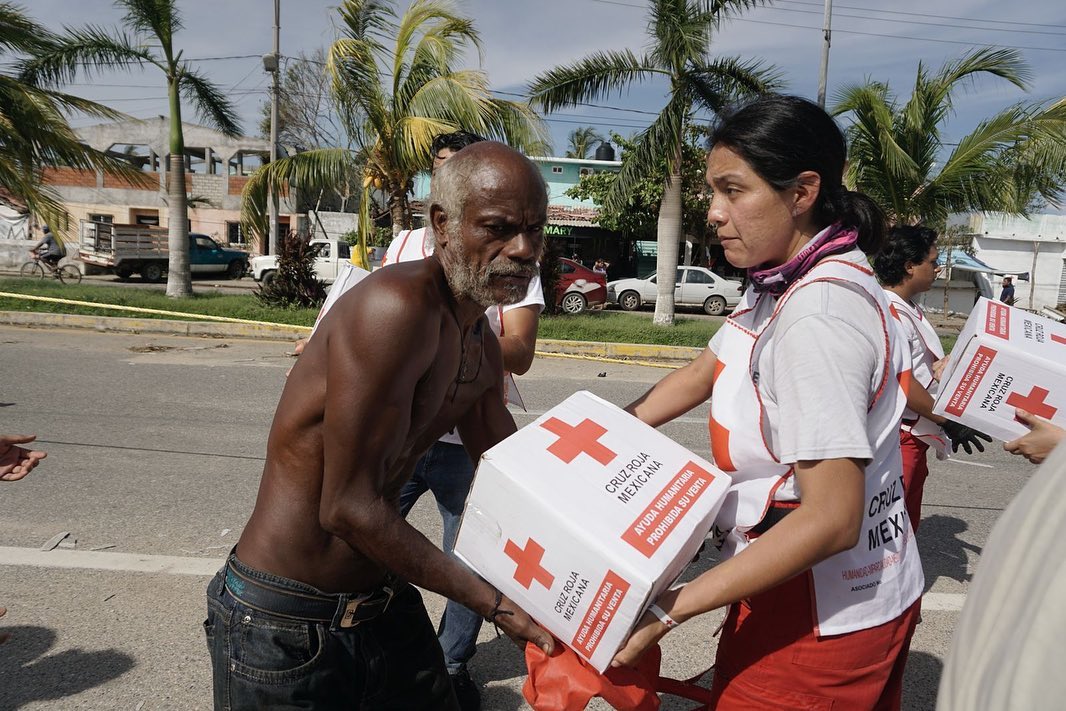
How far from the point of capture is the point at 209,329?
1155 cm

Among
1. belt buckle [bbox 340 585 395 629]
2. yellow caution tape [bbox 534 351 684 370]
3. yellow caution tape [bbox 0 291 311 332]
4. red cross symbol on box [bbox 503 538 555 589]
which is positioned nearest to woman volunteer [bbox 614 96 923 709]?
red cross symbol on box [bbox 503 538 555 589]

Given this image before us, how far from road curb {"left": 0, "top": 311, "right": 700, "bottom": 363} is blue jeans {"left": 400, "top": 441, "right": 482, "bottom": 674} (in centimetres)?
838

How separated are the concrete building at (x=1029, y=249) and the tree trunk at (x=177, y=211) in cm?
2800

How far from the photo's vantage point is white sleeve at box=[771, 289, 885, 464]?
4.67ft

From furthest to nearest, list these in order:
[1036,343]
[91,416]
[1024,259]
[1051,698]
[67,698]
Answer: [1024,259], [91,416], [67,698], [1036,343], [1051,698]

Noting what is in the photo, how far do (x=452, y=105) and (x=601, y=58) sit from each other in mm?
2511

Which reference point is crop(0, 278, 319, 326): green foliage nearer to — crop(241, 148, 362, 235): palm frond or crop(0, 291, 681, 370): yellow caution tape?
crop(0, 291, 681, 370): yellow caution tape

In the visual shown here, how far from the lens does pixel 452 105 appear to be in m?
12.2

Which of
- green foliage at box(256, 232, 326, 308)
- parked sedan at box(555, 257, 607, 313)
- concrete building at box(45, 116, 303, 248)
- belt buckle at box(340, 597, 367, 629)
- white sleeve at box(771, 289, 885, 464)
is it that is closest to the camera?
white sleeve at box(771, 289, 885, 464)

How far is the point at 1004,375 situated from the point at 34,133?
13.8 metres

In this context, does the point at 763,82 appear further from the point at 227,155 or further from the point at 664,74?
the point at 227,155

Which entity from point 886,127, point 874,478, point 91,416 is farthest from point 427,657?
point 886,127

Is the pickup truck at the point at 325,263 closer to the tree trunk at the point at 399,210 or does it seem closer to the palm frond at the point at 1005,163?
the tree trunk at the point at 399,210

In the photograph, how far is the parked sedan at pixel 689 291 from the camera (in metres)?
21.0
